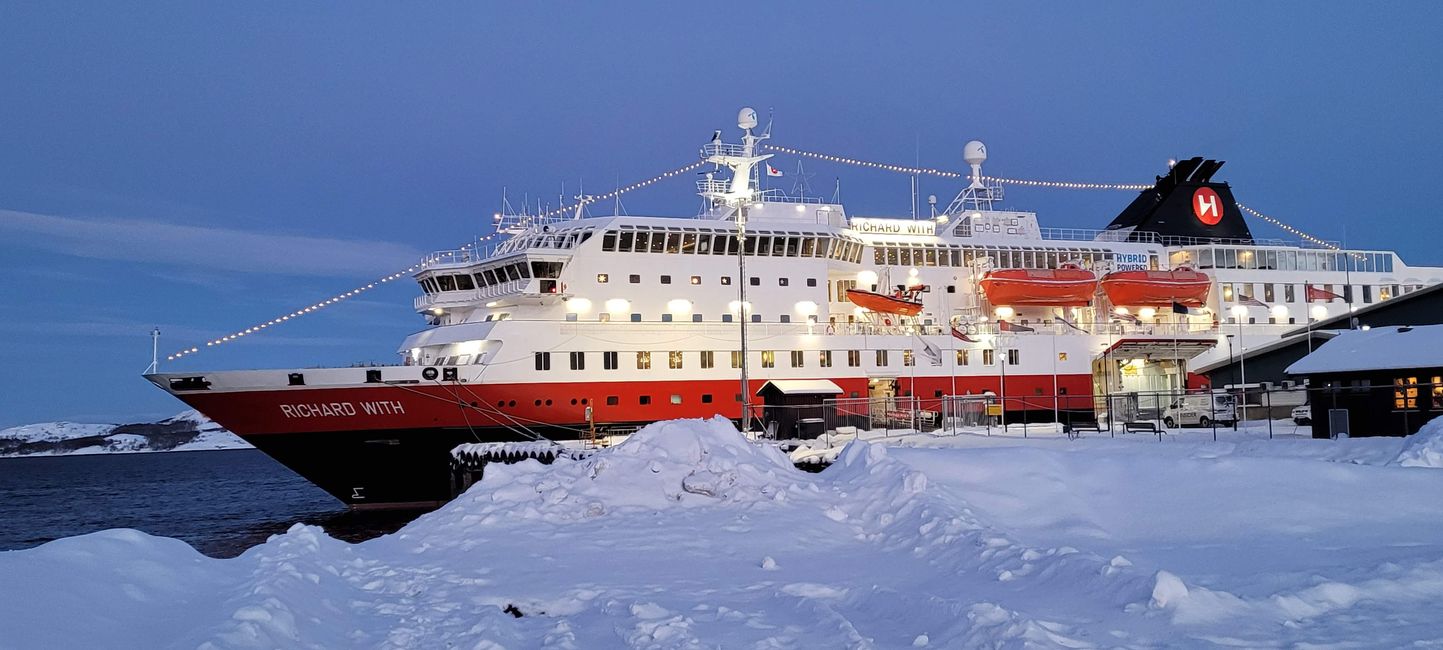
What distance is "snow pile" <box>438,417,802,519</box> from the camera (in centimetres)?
1474

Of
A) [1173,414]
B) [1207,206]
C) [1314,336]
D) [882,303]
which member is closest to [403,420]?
[882,303]

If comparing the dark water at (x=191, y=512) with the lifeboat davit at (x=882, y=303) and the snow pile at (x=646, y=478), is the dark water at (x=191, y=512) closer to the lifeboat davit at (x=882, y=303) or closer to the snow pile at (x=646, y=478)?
the snow pile at (x=646, y=478)

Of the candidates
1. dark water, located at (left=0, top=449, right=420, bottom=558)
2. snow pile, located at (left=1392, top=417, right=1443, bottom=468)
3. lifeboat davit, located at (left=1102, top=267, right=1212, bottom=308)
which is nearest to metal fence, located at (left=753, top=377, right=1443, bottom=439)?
snow pile, located at (left=1392, top=417, right=1443, bottom=468)

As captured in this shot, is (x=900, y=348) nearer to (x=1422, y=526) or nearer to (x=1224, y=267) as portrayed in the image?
(x=1224, y=267)

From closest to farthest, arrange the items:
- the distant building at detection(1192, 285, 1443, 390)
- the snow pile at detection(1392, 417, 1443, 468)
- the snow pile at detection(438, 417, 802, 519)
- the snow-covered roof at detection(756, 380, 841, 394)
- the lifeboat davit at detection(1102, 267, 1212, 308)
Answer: the snow pile at detection(438, 417, 802, 519), the snow pile at detection(1392, 417, 1443, 468), the distant building at detection(1192, 285, 1443, 390), the snow-covered roof at detection(756, 380, 841, 394), the lifeboat davit at detection(1102, 267, 1212, 308)

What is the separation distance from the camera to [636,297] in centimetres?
3384

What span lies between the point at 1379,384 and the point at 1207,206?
28330mm

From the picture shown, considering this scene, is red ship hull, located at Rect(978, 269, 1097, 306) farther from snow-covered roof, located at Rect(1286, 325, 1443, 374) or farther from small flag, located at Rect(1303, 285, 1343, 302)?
snow-covered roof, located at Rect(1286, 325, 1443, 374)

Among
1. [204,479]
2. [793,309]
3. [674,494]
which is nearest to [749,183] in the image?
[793,309]

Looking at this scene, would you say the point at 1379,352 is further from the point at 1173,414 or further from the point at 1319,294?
the point at 1319,294

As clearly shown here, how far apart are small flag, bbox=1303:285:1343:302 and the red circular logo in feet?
17.4

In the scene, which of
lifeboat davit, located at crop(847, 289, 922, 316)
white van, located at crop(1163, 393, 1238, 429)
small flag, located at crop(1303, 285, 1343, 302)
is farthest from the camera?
small flag, located at crop(1303, 285, 1343, 302)

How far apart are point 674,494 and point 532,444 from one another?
13.1 metres

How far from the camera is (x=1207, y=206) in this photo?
47656 millimetres
